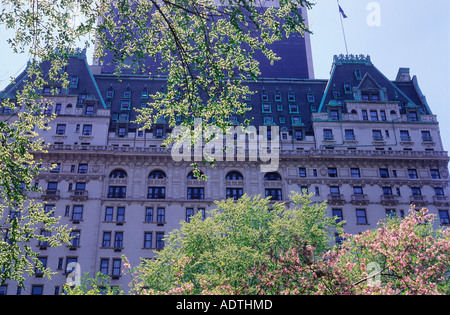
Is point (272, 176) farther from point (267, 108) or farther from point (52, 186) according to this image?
point (52, 186)

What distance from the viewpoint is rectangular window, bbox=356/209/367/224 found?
53.5 m

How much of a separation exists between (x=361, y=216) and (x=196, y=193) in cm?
2208

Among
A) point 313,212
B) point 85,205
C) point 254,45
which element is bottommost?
point 254,45

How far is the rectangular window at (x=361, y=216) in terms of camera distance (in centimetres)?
5353

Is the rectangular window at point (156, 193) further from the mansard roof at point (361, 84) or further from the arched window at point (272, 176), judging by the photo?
the mansard roof at point (361, 84)

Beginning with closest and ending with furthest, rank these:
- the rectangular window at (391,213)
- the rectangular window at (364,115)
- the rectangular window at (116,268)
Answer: the rectangular window at (116,268) < the rectangular window at (391,213) < the rectangular window at (364,115)

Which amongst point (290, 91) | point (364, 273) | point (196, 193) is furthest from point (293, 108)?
point (364, 273)

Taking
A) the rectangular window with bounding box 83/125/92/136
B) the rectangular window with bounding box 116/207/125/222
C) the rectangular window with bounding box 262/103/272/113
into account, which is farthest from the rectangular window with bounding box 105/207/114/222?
the rectangular window with bounding box 262/103/272/113

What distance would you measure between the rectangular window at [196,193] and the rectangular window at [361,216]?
20.5 meters

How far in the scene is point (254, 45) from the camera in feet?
47.6

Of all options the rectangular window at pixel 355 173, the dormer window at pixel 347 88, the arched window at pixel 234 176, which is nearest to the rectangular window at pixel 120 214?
the arched window at pixel 234 176
